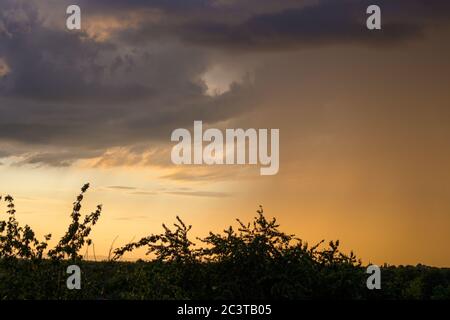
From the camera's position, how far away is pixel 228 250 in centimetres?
1587

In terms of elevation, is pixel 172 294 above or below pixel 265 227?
below

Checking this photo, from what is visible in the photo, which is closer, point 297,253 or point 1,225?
point 297,253

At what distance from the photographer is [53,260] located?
1952 centimetres
